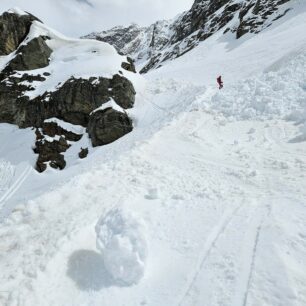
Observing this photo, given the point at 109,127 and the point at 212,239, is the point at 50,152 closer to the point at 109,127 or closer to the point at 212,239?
the point at 109,127

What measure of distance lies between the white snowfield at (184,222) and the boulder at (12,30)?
2201 centimetres

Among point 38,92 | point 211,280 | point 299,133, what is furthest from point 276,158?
point 38,92

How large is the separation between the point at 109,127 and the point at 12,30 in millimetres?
20995

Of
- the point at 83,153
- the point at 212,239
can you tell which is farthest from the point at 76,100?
the point at 212,239

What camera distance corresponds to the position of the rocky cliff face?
24875 millimetres

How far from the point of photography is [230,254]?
789 cm

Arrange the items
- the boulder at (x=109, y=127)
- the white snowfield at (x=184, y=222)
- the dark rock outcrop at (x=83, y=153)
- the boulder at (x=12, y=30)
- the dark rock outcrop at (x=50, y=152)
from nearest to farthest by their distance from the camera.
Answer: the white snowfield at (x=184, y=222), the boulder at (x=109, y=127), the dark rock outcrop at (x=83, y=153), the dark rock outcrop at (x=50, y=152), the boulder at (x=12, y=30)

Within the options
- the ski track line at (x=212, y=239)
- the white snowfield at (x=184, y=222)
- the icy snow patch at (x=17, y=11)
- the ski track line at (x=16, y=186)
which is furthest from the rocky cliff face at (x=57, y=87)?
the ski track line at (x=212, y=239)

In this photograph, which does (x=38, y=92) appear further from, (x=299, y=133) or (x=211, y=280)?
(x=211, y=280)

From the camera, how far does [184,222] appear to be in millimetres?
9742

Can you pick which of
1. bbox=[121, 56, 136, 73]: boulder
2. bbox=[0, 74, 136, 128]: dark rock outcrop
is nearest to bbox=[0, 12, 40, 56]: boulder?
bbox=[0, 74, 136, 128]: dark rock outcrop

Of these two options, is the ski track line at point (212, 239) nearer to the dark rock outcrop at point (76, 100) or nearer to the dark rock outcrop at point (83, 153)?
the dark rock outcrop at point (83, 153)

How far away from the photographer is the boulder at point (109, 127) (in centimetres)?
2312

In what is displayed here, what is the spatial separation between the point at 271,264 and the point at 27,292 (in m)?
5.33
